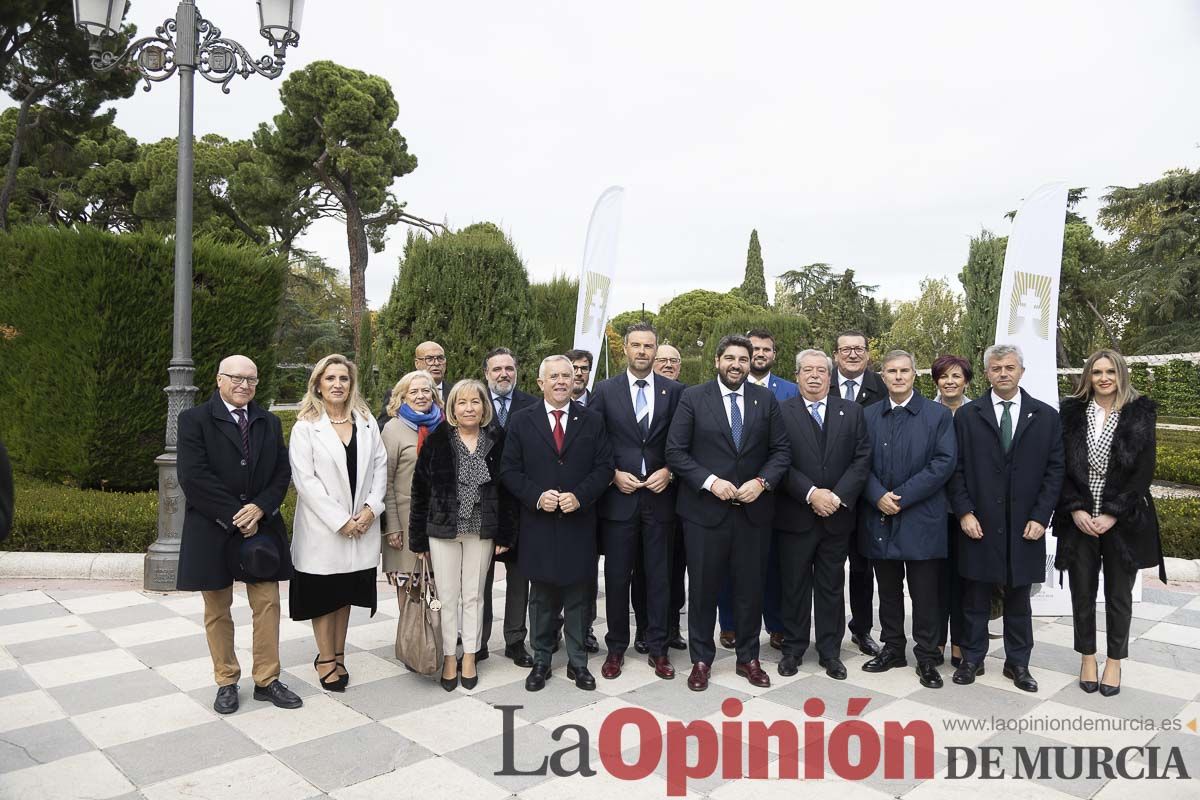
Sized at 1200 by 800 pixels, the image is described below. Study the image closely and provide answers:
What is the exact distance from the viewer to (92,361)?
27.9ft

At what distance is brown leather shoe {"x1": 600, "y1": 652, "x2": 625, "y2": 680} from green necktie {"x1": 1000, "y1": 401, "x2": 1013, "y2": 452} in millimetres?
2525

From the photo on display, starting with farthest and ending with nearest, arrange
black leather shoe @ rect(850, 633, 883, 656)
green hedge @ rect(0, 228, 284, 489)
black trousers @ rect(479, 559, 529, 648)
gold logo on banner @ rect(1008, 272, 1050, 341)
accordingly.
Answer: green hedge @ rect(0, 228, 284, 489)
gold logo on banner @ rect(1008, 272, 1050, 341)
black leather shoe @ rect(850, 633, 883, 656)
black trousers @ rect(479, 559, 529, 648)

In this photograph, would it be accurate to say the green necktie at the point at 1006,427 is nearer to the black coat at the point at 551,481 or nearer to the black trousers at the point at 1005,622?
the black trousers at the point at 1005,622

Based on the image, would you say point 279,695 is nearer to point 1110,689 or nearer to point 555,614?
point 555,614

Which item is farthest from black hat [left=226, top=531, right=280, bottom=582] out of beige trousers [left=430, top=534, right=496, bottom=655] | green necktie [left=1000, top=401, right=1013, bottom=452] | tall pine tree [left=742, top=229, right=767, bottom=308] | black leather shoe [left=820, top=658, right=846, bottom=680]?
tall pine tree [left=742, top=229, right=767, bottom=308]

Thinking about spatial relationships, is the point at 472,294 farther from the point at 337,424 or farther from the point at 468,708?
the point at 468,708

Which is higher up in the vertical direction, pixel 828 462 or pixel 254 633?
pixel 828 462

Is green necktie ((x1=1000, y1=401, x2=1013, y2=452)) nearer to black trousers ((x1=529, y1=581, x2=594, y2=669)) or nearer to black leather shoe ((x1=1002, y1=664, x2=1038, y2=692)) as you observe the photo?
black leather shoe ((x1=1002, y1=664, x2=1038, y2=692))

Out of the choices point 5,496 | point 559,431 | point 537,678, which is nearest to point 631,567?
point 537,678

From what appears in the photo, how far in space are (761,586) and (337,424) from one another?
2.54 meters

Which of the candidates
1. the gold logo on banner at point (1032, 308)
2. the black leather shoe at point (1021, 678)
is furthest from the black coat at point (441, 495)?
the gold logo on banner at point (1032, 308)

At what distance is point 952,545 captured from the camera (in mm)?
4812

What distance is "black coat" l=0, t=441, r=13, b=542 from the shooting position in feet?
8.66

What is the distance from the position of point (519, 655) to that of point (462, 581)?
707 millimetres
